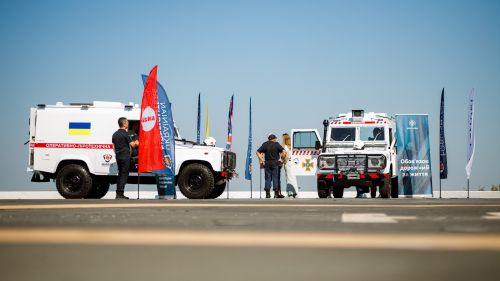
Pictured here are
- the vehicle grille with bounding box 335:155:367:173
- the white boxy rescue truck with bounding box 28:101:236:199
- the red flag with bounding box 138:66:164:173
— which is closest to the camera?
the red flag with bounding box 138:66:164:173

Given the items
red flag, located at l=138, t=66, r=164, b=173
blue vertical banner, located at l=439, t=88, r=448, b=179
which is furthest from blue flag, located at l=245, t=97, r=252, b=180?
red flag, located at l=138, t=66, r=164, b=173

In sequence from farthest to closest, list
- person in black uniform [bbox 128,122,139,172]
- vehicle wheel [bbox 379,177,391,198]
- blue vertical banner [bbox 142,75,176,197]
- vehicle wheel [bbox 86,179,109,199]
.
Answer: vehicle wheel [bbox 379,177,391,198] → vehicle wheel [bbox 86,179,109,199] → person in black uniform [bbox 128,122,139,172] → blue vertical banner [bbox 142,75,176,197]

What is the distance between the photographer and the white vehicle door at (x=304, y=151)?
2261cm

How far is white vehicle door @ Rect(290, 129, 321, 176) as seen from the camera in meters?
22.6

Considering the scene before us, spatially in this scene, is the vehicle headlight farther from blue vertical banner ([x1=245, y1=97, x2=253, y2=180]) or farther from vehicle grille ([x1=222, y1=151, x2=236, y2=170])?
blue vertical banner ([x1=245, y1=97, x2=253, y2=180])

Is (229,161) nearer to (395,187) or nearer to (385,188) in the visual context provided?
(385,188)

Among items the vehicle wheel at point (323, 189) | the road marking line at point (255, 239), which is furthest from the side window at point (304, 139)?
the road marking line at point (255, 239)

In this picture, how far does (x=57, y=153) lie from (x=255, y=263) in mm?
16706

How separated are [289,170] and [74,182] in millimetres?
6590

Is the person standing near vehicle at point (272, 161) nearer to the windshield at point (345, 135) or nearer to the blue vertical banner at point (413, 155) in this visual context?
the windshield at point (345, 135)

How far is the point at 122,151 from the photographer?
17.8 meters

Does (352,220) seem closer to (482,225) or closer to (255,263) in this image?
(482,225)

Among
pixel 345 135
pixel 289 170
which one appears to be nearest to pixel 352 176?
pixel 345 135

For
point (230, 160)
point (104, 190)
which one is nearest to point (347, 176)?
point (230, 160)
